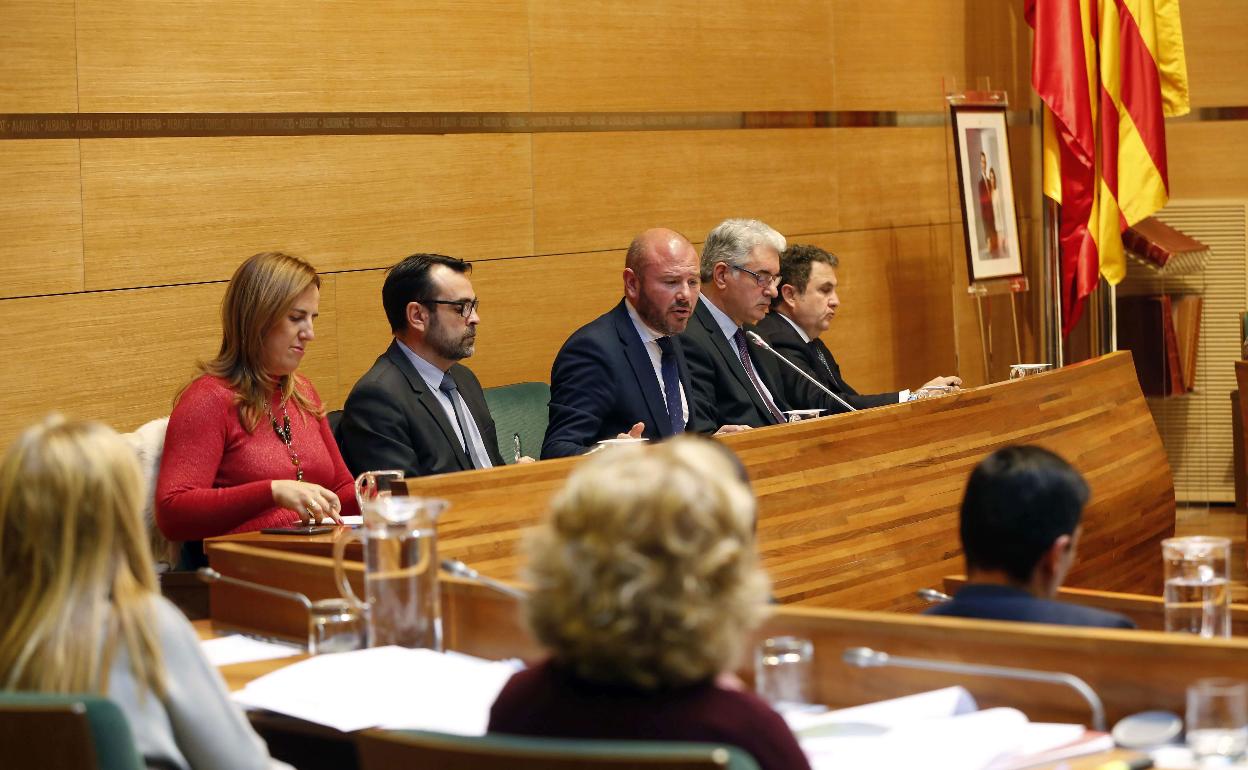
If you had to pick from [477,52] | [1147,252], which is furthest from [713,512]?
[1147,252]

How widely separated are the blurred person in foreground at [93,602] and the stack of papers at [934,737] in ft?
2.44

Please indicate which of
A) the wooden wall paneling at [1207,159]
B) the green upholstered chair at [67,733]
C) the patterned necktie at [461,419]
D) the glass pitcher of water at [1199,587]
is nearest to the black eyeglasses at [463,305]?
the patterned necktie at [461,419]

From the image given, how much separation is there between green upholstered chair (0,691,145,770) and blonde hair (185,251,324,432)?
6.99 ft

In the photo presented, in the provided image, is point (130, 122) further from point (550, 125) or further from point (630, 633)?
point (630, 633)

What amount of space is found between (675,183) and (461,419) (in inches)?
93.3

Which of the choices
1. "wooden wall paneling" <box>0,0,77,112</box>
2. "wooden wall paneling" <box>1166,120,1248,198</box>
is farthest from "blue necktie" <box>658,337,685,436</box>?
"wooden wall paneling" <box>1166,120,1248,198</box>

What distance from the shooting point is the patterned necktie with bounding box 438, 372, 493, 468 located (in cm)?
449

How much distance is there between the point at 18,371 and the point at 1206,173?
6.37 meters

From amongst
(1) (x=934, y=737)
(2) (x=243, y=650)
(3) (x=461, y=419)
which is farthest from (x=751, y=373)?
(1) (x=934, y=737)

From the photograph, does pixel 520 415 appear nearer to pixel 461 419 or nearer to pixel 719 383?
pixel 719 383

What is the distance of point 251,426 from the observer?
3.92 metres

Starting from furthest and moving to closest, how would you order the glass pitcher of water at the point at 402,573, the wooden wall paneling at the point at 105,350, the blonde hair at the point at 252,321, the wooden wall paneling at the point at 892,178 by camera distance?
the wooden wall paneling at the point at 892,178, the wooden wall paneling at the point at 105,350, the blonde hair at the point at 252,321, the glass pitcher of water at the point at 402,573

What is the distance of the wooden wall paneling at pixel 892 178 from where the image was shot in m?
7.58

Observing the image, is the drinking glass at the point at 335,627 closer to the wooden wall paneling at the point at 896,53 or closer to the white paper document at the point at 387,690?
the white paper document at the point at 387,690
